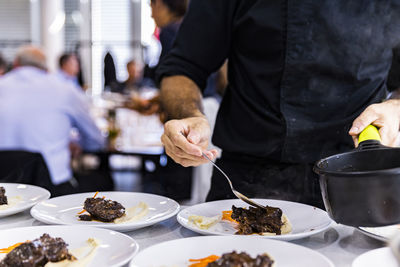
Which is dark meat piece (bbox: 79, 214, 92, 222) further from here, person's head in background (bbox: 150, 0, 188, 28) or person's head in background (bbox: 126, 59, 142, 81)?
person's head in background (bbox: 126, 59, 142, 81)

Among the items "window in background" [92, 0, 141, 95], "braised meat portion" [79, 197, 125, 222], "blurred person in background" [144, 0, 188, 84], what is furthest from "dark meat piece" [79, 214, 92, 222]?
"window in background" [92, 0, 141, 95]

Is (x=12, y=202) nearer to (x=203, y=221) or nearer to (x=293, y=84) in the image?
(x=203, y=221)

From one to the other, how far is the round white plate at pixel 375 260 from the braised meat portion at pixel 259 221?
0.80 feet

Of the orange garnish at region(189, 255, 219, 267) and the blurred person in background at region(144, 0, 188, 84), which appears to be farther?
the blurred person in background at region(144, 0, 188, 84)

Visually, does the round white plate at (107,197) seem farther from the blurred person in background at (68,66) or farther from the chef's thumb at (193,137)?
the blurred person in background at (68,66)

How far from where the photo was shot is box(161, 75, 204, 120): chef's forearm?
5.49ft

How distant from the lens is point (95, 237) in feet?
3.24

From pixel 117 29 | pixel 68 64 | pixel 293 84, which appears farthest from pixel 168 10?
pixel 117 29

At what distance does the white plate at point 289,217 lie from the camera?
101cm

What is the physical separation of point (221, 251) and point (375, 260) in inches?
10.9

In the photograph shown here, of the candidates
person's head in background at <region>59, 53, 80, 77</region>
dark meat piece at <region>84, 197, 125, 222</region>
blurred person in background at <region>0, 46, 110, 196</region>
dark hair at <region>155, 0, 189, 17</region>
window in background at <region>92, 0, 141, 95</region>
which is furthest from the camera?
window in background at <region>92, 0, 141, 95</region>

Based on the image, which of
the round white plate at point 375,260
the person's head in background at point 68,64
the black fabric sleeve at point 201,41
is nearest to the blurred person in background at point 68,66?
the person's head in background at point 68,64

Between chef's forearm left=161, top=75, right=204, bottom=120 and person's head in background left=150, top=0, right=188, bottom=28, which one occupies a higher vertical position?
person's head in background left=150, top=0, right=188, bottom=28

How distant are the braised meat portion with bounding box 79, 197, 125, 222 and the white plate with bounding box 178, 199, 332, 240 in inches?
6.5
